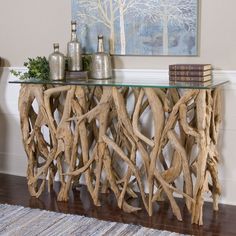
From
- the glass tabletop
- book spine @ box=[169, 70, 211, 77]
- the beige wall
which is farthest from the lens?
the beige wall

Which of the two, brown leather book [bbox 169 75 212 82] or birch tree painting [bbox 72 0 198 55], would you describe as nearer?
brown leather book [bbox 169 75 212 82]

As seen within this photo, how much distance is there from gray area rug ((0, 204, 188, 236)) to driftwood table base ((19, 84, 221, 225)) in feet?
0.76

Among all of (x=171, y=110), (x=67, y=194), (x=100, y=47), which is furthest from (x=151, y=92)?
(x=67, y=194)

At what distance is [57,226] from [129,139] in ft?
2.27

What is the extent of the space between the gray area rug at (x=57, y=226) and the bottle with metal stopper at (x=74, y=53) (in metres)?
1.01

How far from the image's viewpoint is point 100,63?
9.43ft

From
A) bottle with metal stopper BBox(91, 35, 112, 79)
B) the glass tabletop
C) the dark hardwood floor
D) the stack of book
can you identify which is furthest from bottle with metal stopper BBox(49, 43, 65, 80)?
the dark hardwood floor

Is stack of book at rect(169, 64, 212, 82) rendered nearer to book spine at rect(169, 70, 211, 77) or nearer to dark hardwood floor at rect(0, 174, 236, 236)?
book spine at rect(169, 70, 211, 77)

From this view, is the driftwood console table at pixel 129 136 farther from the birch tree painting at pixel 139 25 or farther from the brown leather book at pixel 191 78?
the birch tree painting at pixel 139 25

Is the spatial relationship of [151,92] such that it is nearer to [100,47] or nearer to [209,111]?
[209,111]

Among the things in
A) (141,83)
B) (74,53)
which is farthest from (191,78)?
(74,53)

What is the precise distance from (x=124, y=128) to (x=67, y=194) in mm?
662

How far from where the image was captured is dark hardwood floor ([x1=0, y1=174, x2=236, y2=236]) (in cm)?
248

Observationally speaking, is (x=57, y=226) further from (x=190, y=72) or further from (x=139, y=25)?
(x=139, y=25)
